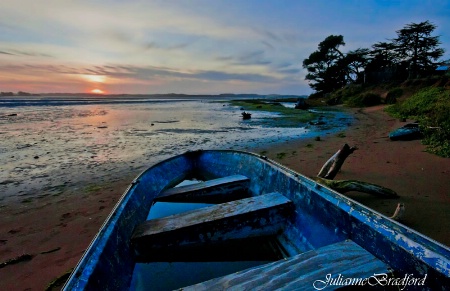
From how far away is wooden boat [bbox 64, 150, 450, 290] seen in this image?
200 cm

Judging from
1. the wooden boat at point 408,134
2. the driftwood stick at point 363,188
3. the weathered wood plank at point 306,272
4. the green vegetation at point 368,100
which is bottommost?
the driftwood stick at point 363,188

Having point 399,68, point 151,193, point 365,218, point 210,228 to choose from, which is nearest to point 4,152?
point 151,193

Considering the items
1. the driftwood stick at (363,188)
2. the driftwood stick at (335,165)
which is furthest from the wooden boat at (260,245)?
the driftwood stick at (335,165)

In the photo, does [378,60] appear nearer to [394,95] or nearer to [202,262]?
[394,95]

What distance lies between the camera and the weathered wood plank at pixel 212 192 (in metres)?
4.81

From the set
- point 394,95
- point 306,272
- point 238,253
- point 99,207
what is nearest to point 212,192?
point 238,253

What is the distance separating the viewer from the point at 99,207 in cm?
540

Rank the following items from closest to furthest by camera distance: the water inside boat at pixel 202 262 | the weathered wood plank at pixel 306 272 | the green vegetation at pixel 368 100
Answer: the weathered wood plank at pixel 306 272, the water inside boat at pixel 202 262, the green vegetation at pixel 368 100

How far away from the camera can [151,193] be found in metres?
4.64

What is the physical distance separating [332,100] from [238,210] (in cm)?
3933

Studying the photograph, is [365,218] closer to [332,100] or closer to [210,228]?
[210,228]

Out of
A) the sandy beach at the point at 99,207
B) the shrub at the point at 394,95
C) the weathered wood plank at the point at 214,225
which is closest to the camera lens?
the weathered wood plank at the point at 214,225

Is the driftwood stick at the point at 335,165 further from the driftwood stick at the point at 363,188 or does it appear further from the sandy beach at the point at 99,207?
the driftwood stick at the point at 363,188

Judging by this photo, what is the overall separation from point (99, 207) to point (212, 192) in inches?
93.7
